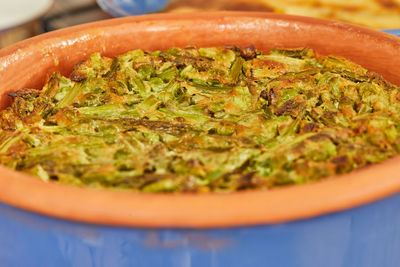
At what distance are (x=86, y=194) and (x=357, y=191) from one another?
617mm

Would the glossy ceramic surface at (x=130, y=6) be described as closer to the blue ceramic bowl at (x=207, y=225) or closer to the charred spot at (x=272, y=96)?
the charred spot at (x=272, y=96)

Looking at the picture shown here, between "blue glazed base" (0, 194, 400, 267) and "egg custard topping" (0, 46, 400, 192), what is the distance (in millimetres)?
158

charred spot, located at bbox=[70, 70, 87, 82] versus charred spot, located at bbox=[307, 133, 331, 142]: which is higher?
charred spot, located at bbox=[307, 133, 331, 142]

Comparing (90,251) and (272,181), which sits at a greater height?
(272,181)

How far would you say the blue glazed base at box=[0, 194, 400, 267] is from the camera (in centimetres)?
115

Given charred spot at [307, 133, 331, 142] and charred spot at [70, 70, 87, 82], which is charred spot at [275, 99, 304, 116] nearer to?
charred spot at [307, 133, 331, 142]

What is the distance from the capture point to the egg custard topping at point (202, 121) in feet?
4.51

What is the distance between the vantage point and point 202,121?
1745 millimetres

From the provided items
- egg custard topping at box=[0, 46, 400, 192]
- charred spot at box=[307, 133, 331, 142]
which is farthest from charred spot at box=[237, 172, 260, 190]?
charred spot at box=[307, 133, 331, 142]

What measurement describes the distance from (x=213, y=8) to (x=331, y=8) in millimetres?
905

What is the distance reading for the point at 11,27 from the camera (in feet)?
11.5

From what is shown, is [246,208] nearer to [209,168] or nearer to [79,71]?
[209,168]

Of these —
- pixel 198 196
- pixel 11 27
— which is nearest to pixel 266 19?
pixel 198 196

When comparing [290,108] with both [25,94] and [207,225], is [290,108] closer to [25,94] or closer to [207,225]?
[207,225]
